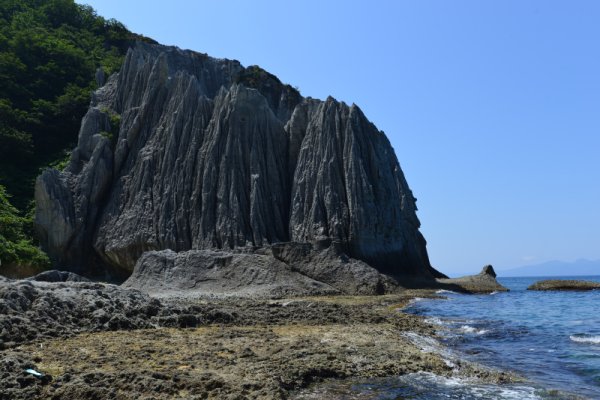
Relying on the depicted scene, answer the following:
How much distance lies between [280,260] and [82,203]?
52.4 ft

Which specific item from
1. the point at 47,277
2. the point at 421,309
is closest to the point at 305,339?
the point at 421,309

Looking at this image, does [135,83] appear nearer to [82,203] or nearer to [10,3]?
[82,203]

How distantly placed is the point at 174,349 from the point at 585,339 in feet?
42.7

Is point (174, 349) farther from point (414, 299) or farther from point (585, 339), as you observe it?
point (414, 299)

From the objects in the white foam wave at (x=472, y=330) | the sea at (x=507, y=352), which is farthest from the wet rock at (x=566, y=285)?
the white foam wave at (x=472, y=330)

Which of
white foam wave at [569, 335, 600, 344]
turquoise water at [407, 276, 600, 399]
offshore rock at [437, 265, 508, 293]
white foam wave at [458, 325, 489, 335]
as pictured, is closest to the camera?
turquoise water at [407, 276, 600, 399]

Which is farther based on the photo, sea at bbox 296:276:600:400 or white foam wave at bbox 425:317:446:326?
white foam wave at bbox 425:317:446:326

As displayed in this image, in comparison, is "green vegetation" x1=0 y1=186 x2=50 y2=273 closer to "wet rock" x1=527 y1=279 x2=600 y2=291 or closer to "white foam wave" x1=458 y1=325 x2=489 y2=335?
"white foam wave" x1=458 y1=325 x2=489 y2=335

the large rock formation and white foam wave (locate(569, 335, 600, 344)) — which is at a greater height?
the large rock formation

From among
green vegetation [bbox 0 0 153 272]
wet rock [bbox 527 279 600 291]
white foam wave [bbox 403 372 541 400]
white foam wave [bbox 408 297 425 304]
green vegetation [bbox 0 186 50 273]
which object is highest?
green vegetation [bbox 0 0 153 272]

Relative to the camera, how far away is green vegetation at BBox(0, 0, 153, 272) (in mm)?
39688

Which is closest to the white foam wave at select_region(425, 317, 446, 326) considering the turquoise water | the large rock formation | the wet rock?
the turquoise water

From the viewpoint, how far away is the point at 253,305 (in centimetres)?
1973

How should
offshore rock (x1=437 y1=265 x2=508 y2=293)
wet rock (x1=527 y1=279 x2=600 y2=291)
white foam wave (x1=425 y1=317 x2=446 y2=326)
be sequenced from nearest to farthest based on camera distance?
white foam wave (x1=425 y1=317 x2=446 y2=326), offshore rock (x1=437 y1=265 x2=508 y2=293), wet rock (x1=527 y1=279 x2=600 y2=291)
